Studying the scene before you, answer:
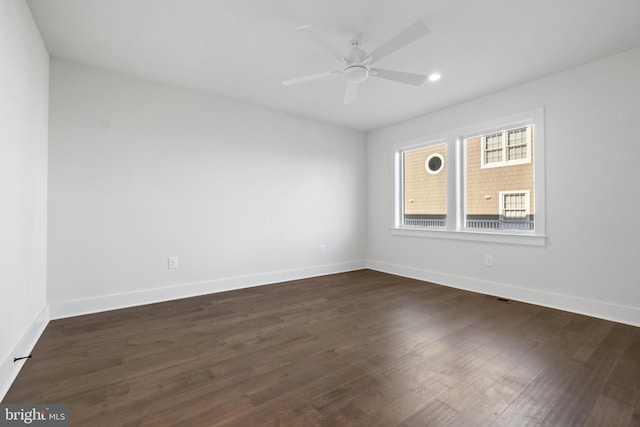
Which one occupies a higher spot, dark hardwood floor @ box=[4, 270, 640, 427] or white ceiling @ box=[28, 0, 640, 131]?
white ceiling @ box=[28, 0, 640, 131]

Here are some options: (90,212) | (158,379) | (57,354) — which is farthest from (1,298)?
(90,212)

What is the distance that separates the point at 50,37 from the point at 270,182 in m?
2.48

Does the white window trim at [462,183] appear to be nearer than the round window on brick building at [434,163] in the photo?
Yes

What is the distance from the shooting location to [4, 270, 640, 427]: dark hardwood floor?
1.41 metres

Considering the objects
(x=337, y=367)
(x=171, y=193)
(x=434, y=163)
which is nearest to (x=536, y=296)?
(x=434, y=163)

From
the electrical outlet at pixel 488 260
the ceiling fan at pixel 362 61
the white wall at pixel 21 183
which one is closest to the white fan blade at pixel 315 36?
the ceiling fan at pixel 362 61

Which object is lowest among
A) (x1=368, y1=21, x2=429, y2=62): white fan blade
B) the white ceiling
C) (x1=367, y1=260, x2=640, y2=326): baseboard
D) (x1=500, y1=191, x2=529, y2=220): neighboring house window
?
(x1=367, y1=260, x2=640, y2=326): baseboard

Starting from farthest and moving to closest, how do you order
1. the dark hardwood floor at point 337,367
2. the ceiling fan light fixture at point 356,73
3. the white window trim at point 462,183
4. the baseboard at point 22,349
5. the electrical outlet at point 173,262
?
the electrical outlet at point 173,262 < the white window trim at point 462,183 < the ceiling fan light fixture at point 356,73 < the baseboard at point 22,349 < the dark hardwood floor at point 337,367

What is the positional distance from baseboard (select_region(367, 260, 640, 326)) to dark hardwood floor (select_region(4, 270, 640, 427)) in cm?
13

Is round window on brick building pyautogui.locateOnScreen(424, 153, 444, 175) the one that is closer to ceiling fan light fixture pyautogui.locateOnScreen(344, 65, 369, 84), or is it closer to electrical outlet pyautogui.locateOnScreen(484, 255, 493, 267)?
electrical outlet pyautogui.locateOnScreen(484, 255, 493, 267)

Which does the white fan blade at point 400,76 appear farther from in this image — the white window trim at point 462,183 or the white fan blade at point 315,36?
the white window trim at point 462,183

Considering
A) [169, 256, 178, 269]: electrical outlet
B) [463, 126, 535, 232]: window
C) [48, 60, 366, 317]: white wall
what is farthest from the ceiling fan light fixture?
[169, 256, 178, 269]: electrical outlet

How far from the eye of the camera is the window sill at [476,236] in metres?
3.15

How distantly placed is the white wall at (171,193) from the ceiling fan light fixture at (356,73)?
1897 millimetres
